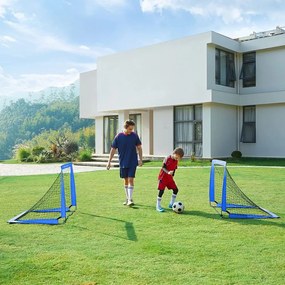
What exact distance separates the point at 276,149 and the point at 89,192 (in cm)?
1424

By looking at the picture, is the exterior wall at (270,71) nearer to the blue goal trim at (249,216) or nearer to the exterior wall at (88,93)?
the exterior wall at (88,93)

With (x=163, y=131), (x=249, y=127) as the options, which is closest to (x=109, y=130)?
(x=163, y=131)

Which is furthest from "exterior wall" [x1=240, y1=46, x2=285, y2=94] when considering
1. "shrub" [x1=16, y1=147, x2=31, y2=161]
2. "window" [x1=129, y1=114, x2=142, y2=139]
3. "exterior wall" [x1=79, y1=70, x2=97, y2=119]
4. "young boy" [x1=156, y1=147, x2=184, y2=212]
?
"young boy" [x1=156, y1=147, x2=184, y2=212]

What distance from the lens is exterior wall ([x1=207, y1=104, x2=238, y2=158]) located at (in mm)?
22250

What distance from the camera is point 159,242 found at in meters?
5.75

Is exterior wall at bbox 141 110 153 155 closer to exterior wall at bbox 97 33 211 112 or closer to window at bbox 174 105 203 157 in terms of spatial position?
exterior wall at bbox 97 33 211 112

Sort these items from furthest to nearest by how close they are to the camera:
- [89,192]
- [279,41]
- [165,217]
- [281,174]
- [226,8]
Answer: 1. [279,41]
2. [226,8]
3. [281,174]
4. [89,192]
5. [165,217]

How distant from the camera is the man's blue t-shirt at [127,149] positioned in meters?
8.95

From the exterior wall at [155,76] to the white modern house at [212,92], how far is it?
52mm

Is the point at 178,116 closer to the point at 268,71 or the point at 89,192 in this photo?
the point at 268,71

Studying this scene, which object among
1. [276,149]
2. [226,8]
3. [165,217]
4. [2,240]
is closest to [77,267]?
[2,240]

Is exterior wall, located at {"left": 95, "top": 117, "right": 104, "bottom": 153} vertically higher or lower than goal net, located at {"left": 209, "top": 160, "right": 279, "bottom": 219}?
higher

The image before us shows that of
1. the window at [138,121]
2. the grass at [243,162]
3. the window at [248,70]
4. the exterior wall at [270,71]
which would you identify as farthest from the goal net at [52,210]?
the window at [138,121]

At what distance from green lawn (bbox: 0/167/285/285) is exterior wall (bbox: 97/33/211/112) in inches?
551
